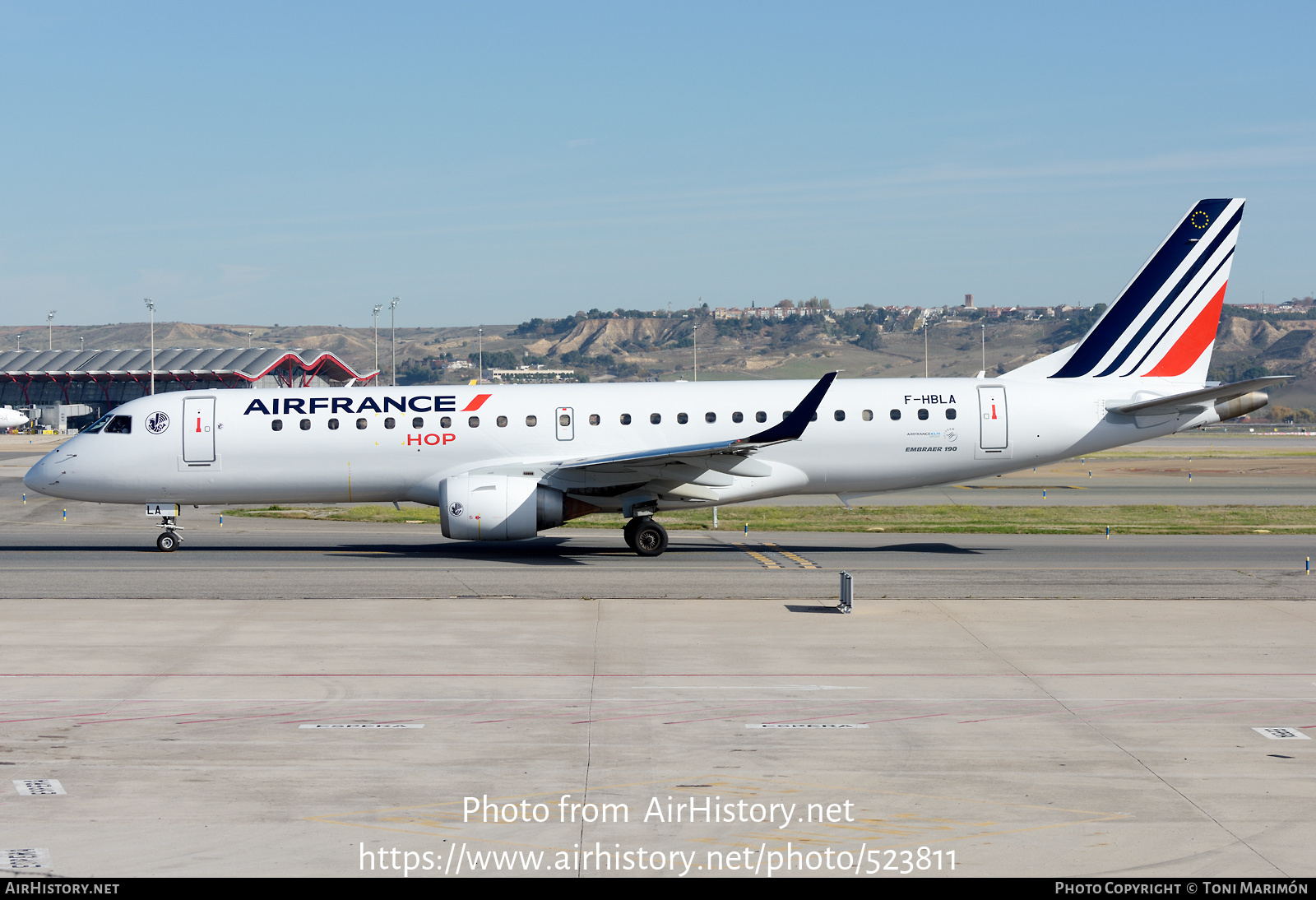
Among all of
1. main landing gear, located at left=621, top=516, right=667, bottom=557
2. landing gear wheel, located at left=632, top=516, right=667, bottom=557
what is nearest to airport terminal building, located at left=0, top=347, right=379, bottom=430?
main landing gear, located at left=621, top=516, right=667, bottom=557

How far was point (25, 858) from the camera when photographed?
8.20 metres

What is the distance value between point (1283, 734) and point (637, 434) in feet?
56.8

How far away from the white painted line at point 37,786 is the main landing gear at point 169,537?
18.0 metres

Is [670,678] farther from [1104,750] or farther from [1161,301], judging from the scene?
[1161,301]

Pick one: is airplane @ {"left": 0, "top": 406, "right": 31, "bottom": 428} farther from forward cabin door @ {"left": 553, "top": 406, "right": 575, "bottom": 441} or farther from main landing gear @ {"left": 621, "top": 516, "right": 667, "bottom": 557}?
main landing gear @ {"left": 621, "top": 516, "right": 667, "bottom": 557}

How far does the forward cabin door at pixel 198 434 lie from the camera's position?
2669 cm

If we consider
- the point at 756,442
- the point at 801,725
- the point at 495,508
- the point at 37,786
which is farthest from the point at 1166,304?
the point at 37,786

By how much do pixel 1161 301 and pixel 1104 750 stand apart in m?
19.8

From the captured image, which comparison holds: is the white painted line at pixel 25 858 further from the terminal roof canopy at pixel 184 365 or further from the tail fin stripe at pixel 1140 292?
the terminal roof canopy at pixel 184 365

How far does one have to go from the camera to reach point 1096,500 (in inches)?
1591

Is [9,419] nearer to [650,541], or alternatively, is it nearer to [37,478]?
[37,478]

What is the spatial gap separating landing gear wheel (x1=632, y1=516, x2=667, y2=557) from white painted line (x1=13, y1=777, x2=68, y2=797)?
1692 centimetres
